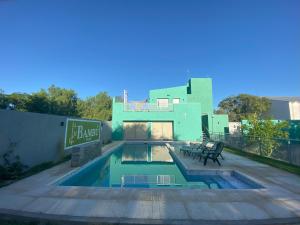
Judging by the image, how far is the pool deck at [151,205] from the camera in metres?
3.77

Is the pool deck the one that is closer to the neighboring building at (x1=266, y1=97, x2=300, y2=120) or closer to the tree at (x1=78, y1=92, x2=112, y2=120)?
the tree at (x1=78, y1=92, x2=112, y2=120)

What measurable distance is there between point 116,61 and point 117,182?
23.7 m

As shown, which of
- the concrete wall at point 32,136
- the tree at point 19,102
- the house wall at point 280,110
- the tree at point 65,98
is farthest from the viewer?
the tree at point 65,98

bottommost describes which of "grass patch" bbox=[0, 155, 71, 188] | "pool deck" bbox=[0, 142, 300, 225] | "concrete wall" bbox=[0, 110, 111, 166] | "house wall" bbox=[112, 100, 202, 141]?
"pool deck" bbox=[0, 142, 300, 225]

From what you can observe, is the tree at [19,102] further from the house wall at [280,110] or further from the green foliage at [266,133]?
the house wall at [280,110]

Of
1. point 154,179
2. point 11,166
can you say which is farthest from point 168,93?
point 11,166

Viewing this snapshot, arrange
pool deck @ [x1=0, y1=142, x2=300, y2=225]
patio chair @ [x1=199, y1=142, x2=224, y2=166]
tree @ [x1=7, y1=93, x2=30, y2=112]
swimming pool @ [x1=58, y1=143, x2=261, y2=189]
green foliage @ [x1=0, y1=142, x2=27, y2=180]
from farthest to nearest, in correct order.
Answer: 1. tree @ [x1=7, y1=93, x2=30, y2=112]
2. patio chair @ [x1=199, y1=142, x2=224, y2=166]
3. swimming pool @ [x1=58, y1=143, x2=261, y2=189]
4. green foliage @ [x1=0, y1=142, x2=27, y2=180]
5. pool deck @ [x1=0, y1=142, x2=300, y2=225]

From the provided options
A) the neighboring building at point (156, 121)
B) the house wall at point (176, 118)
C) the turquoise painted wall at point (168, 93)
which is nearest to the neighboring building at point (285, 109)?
the turquoise painted wall at point (168, 93)

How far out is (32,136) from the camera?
8328 mm

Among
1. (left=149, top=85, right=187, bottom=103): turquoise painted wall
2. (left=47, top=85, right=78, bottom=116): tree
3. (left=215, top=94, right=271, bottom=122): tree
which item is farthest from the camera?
(left=215, top=94, right=271, bottom=122): tree

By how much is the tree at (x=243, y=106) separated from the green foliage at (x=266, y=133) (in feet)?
92.9

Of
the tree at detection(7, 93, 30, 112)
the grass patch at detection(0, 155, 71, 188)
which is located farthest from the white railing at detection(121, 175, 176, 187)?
the tree at detection(7, 93, 30, 112)

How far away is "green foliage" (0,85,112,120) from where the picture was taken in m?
31.9

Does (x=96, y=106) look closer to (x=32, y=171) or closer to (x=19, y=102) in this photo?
(x=19, y=102)
